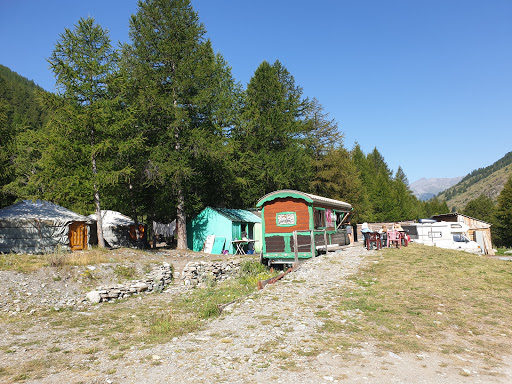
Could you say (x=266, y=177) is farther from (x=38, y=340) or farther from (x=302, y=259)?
(x=38, y=340)

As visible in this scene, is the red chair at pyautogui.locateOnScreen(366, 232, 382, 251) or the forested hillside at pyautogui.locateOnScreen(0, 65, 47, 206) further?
the forested hillside at pyautogui.locateOnScreen(0, 65, 47, 206)

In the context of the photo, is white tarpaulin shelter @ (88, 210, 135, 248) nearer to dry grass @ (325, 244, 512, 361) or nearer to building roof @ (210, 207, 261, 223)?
building roof @ (210, 207, 261, 223)

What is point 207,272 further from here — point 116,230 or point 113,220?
point 113,220

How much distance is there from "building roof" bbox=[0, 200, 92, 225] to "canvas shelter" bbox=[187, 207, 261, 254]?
27.8 ft

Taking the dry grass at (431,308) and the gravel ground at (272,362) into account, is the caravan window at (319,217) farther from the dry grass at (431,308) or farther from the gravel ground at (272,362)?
the gravel ground at (272,362)

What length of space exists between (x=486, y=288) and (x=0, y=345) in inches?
567

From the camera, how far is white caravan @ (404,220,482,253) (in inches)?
1059

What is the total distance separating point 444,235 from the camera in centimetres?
2792

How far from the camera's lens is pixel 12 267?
1423 cm

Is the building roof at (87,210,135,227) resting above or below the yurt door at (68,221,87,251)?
above

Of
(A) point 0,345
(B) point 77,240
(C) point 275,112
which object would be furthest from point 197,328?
(C) point 275,112

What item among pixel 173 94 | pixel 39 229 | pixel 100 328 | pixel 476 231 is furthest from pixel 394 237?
pixel 476 231

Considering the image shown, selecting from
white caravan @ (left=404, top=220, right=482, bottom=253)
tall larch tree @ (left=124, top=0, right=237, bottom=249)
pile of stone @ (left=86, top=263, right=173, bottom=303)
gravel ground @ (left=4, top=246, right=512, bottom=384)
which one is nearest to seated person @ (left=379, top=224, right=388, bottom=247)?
white caravan @ (left=404, top=220, right=482, bottom=253)

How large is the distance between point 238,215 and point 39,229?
15127 millimetres
